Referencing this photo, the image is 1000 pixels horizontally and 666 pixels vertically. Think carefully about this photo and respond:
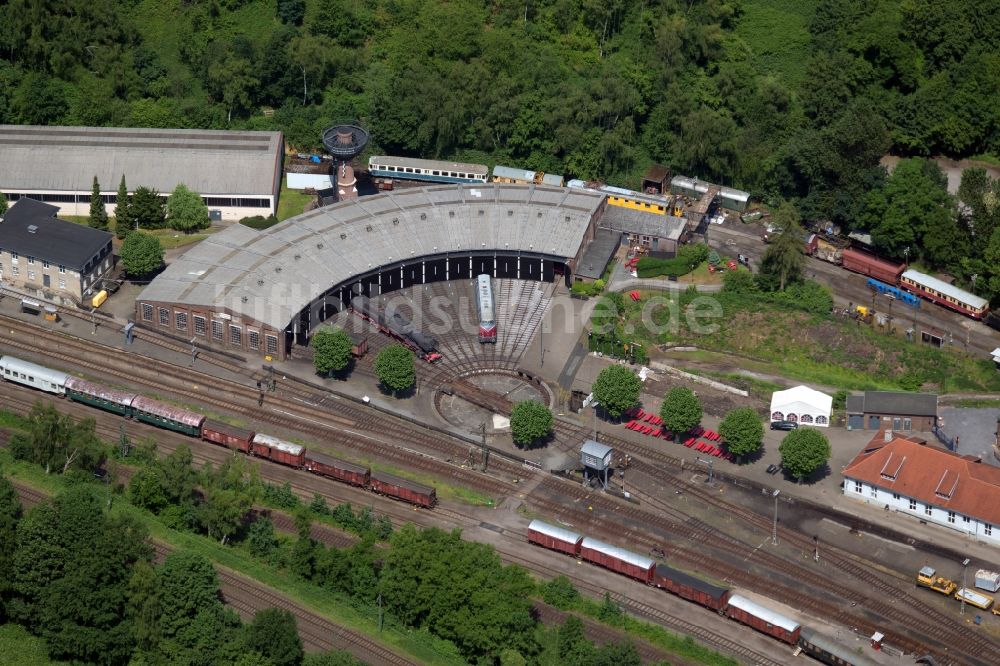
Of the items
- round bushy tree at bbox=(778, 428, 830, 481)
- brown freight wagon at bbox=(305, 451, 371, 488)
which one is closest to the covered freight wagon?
round bushy tree at bbox=(778, 428, 830, 481)

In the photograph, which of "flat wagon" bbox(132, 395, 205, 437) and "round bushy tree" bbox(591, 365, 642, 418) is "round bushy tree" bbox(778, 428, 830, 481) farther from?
"flat wagon" bbox(132, 395, 205, 437)

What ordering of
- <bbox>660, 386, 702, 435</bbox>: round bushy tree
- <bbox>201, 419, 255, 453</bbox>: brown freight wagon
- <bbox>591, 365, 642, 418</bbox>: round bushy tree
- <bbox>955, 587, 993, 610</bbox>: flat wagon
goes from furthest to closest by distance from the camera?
<bbox>591, 365, 642, 418</bbox>: round bushy tree
<bbox>660, 386, 702, 435</bbox>: round bushy tree
<bbox>201, 419, 255, 453</bbox>: brown freight wagon
<bbox>955, 587, 993, 610</bbox>: flat wagon

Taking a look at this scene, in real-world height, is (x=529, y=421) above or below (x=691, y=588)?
above

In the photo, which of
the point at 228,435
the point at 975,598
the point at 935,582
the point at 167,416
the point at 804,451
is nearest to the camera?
the point at 975,598

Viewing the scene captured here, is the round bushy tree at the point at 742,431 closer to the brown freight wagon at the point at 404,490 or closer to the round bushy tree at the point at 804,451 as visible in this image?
the round bushy tree at the point at 804,451

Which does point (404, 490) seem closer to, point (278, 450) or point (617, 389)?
point (278, 450)

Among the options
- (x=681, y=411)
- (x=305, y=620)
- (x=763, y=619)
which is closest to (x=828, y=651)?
(x=763, y=619)

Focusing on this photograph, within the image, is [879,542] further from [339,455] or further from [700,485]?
[339,455]
